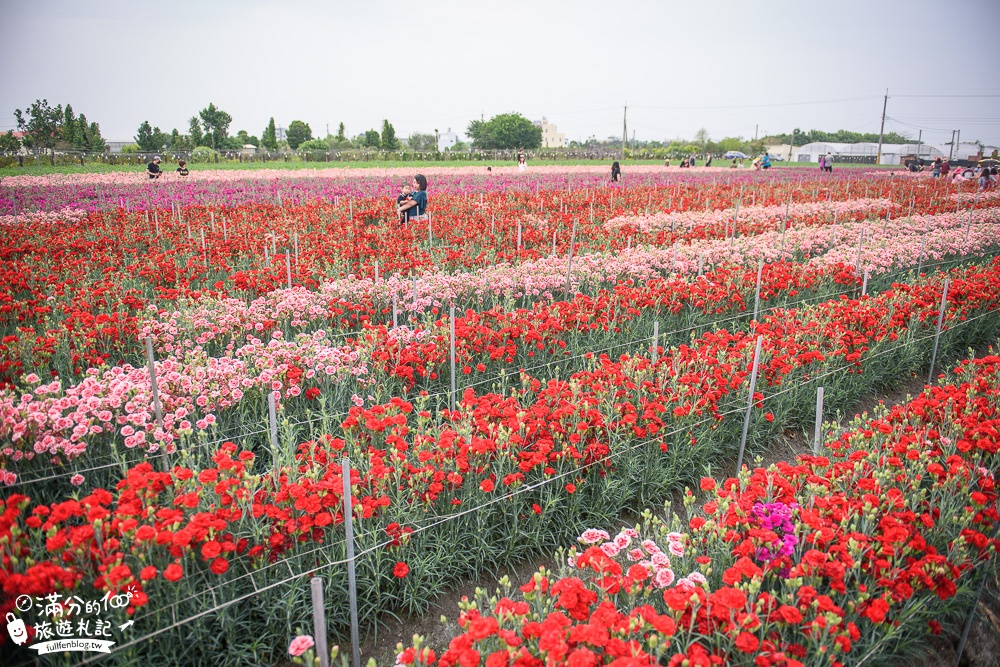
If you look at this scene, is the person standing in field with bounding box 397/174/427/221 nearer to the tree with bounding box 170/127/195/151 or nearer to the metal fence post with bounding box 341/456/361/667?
the metal fence post with bounding box 341/456/361/667

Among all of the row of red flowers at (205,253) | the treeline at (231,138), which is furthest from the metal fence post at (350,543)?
the treeline at (231,138)

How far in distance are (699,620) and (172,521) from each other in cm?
254

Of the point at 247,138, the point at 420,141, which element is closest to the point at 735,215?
the point at 247,138

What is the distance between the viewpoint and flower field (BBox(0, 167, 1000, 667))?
8.46 ft

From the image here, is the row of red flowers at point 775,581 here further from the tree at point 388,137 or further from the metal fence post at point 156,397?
the tree at point 388,137

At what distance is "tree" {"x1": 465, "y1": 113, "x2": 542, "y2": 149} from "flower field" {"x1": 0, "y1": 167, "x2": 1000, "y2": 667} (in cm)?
9111

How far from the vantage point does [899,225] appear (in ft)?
45.9

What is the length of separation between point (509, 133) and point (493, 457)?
98.7 meters

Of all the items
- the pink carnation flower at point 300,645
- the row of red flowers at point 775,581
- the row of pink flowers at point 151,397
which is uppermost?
the row of pink flowers at point 151,397

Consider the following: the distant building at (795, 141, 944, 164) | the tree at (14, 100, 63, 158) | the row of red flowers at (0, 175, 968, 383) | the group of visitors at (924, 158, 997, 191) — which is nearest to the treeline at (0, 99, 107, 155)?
the tree at (14, 100, 63, 158)

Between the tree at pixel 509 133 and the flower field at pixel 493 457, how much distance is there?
9111 centimetres

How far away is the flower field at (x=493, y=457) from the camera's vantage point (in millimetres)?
2578

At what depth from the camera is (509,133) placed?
96.4m

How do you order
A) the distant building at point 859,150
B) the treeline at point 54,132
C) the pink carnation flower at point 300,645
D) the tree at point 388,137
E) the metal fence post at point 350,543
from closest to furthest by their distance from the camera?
the pink carnation flower at point 300,645 → the metal fence post at point 350,543 → the treeline at point 54,132 → the tree at point 388,137 → the distant building at point 859,150
